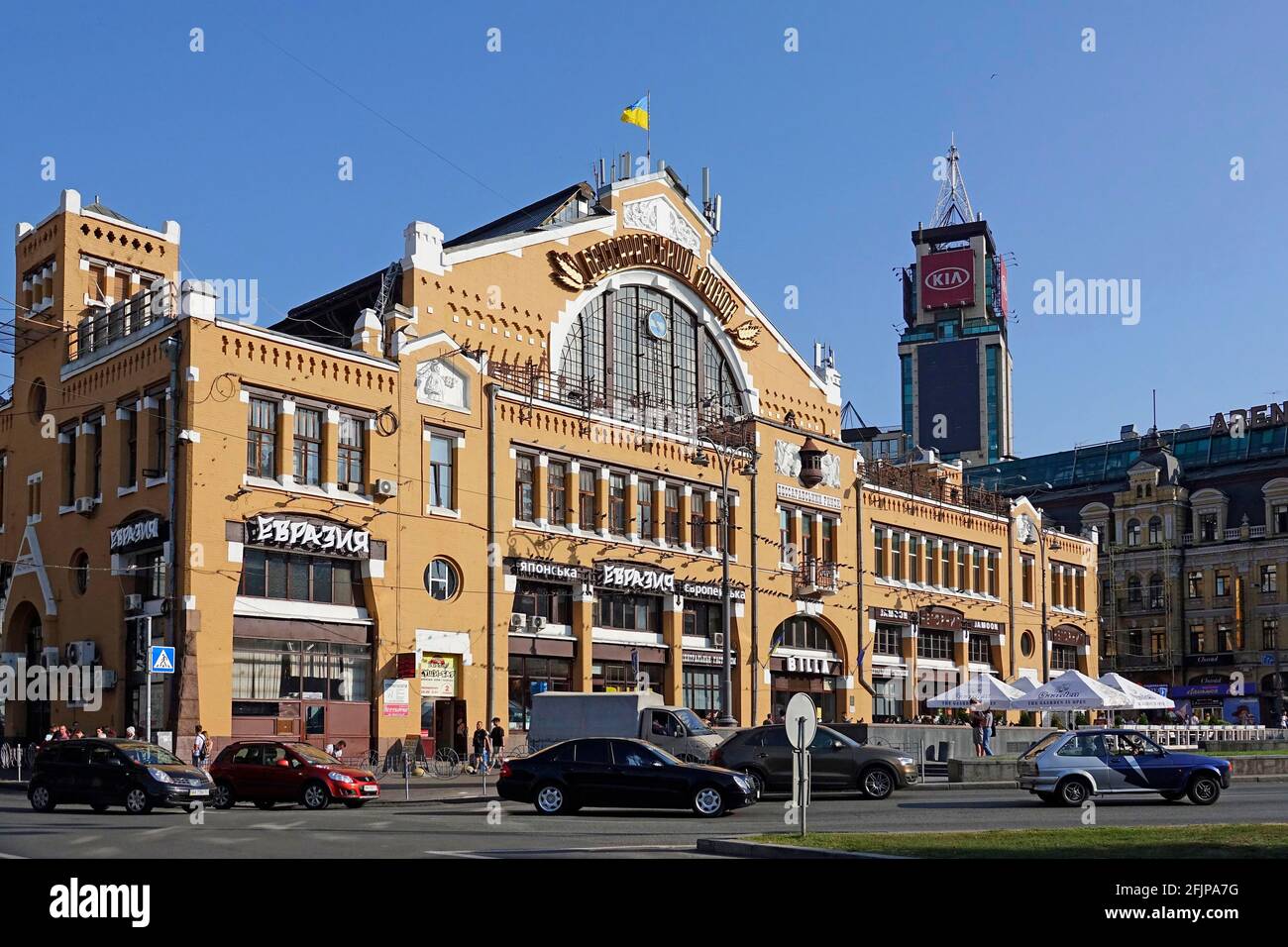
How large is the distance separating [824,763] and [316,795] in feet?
36.4

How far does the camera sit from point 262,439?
4172 centimetres

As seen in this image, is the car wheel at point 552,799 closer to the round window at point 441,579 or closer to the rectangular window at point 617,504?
the round window at point 441,579

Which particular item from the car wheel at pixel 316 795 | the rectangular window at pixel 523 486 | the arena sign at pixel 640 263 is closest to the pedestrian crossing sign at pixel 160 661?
Answer: the car wheel at pixel 316 795

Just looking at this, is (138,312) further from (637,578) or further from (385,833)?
(385,833)

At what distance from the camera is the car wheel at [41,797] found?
1163 inches

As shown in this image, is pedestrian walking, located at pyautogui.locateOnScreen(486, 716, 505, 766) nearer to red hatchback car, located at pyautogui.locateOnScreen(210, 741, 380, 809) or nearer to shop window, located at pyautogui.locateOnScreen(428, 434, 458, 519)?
shop window, located at pyautogui.locateOnScreen(428, 434, 458, 519)

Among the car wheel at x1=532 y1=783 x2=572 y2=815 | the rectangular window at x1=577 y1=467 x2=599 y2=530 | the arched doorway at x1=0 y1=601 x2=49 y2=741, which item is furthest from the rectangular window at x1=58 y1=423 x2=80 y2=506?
the car wheel at x1=532 y1=783 x2=572 y2=815

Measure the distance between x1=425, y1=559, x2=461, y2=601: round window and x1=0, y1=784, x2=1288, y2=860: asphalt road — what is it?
12737 mm

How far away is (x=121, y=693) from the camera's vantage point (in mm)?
41812

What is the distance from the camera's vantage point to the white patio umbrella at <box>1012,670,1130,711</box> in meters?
46.1

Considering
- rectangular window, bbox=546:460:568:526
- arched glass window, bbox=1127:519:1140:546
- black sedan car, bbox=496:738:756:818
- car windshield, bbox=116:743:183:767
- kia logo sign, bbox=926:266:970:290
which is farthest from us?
kia logo sign, bbox=926:266:970:290

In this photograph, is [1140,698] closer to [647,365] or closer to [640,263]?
[647,365]

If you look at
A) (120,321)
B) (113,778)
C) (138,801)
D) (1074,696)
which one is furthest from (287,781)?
(1074,696)
